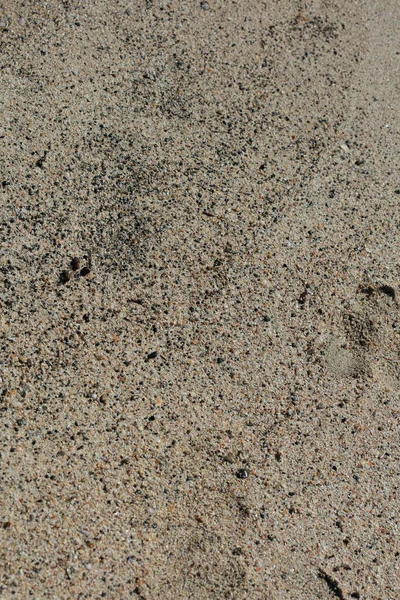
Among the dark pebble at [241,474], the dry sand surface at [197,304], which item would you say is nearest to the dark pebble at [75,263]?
the dry sand surface at [197,304]

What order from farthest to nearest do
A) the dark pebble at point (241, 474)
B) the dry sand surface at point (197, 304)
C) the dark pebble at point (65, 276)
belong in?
the dark pebble at point (65, 276) → the dark pebble at point (241, 474) → the dry sand surface at point (197, 304)

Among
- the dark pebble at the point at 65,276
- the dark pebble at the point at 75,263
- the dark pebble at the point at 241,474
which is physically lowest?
the dark pebble at the point at 241,474

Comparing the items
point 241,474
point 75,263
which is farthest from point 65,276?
point 241,474

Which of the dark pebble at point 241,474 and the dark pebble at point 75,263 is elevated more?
the dark pebble at point 75,263

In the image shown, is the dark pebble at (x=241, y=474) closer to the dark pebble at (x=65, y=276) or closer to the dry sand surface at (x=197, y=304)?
the dry sand surface at (x=197, y=304)

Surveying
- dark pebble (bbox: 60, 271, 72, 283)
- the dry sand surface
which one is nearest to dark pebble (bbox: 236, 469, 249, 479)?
the dry sand surface

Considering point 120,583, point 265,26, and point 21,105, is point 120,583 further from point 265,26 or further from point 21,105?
point 265,26

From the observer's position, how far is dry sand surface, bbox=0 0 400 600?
2.30 metres

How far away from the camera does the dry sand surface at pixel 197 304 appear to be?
230cm

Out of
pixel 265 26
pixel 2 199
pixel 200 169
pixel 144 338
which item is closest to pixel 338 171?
pixel 200 169

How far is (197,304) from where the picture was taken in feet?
8.76

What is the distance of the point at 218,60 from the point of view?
3.27 meters

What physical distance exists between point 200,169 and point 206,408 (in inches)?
39.7

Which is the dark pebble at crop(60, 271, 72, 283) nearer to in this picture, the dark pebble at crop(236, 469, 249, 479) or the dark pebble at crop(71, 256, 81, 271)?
the dark pebble at crop(71, 256, 81, 271)
